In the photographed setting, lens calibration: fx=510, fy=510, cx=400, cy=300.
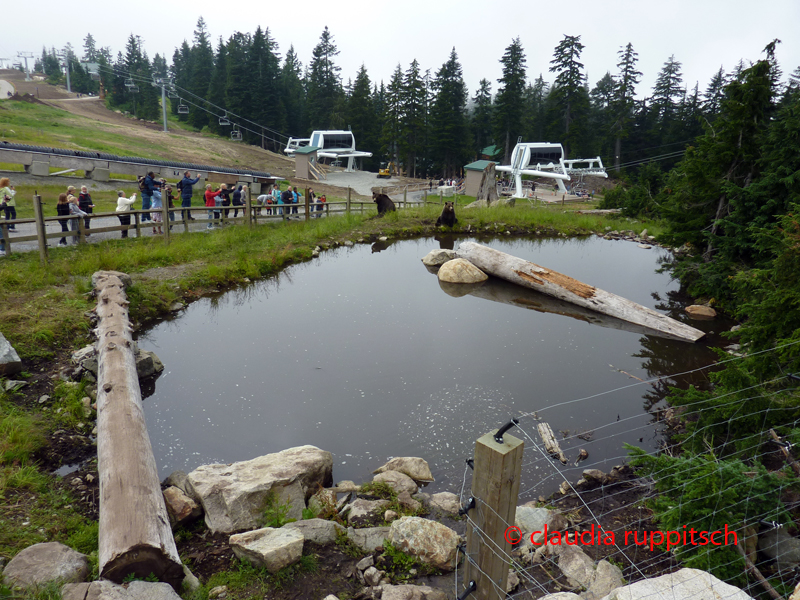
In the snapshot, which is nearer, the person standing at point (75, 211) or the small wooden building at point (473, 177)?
the person standing at point (75, 211)

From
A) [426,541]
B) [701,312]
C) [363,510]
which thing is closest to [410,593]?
[426,541]

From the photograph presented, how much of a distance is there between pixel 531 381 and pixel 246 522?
4.87 meters

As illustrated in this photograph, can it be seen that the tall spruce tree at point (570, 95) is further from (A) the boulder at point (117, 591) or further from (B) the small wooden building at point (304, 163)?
(A) the boulder at point (117, 591)

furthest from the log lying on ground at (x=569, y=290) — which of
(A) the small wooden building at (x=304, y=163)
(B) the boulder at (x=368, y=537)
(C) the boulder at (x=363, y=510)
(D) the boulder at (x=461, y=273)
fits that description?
(A) the small wooden building at (x=304, y=163)

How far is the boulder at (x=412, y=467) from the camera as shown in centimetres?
563

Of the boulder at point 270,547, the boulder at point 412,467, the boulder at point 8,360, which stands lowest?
the boulder at point 412,467

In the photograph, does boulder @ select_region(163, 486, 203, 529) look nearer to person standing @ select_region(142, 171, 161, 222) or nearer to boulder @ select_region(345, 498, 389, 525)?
boulder @ select_region(345, 498, 389, 525)

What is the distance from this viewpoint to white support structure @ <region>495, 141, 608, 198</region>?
152ft

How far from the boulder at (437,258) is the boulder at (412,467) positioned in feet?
32.8

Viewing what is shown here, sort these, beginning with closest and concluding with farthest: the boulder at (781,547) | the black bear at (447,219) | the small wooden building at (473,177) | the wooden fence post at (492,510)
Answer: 1. the wooden fence post at (492,510)
2. the boulder at (781,547)
3. the black bear at (447,219)
4. the small wooden building at (473,177)

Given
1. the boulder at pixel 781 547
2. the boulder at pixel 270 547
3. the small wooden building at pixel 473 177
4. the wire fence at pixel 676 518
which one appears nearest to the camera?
the wire fence at pixel 676 518

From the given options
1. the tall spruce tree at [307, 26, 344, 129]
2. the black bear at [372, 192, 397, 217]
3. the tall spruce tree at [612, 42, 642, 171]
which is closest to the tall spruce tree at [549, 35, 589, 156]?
the tall spruce tree at [612, 42, 642, 171]

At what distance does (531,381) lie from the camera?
7934 mm

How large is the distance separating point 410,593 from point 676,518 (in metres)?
2.03
